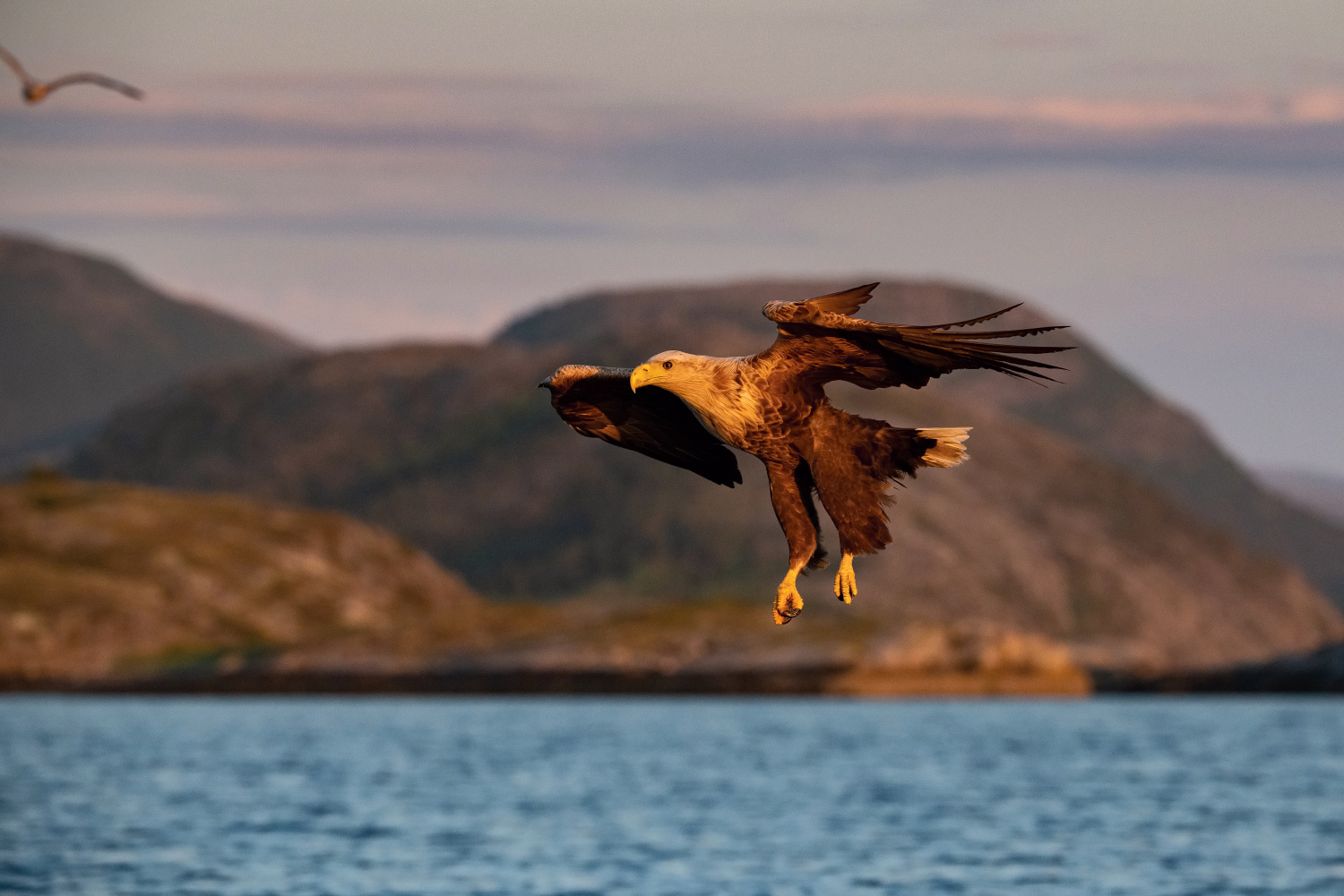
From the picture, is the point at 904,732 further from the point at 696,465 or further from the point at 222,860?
the point at 696,465

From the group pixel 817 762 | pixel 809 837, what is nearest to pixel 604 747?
pixel 817 762

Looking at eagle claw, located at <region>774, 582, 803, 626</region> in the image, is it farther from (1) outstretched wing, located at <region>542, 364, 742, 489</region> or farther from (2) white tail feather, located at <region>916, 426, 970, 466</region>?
(1) outstretched wing, located at <region>542, 364, 742, 489</region>

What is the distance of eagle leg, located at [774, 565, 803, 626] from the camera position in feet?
43.2

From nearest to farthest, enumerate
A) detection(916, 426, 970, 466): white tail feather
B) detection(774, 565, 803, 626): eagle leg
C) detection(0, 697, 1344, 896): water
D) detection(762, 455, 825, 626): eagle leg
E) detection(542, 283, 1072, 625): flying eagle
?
detection(774, 565, 803, 626): eagle leg → detection(542, 283, 1072, 625): flying eagle → detection(762, 455, 825, 626): eagle leg → detection(916, 426, 970, 466): white tail feather → detection(0, 697, 1344, 896): water

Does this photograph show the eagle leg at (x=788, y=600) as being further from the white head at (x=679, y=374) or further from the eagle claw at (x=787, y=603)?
the white head at (x=679, y=374)

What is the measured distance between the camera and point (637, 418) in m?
A: 16.2

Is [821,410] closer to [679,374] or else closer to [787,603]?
[679,374]

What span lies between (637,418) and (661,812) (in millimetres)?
88677

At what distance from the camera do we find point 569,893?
2633 inches

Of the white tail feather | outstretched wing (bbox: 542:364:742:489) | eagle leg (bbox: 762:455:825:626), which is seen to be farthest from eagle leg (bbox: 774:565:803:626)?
outstretched wing (bbox: 542:364:742:489)

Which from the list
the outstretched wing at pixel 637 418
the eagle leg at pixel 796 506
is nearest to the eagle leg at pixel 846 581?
the eagle leg at pixel 796 506

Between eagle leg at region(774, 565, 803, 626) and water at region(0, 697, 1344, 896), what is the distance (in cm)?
5546

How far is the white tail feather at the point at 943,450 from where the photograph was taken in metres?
14.1

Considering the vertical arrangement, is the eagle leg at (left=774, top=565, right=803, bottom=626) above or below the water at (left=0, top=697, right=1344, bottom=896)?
above
